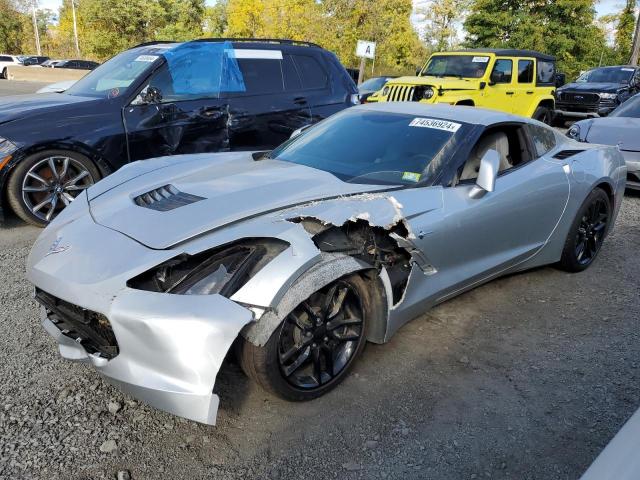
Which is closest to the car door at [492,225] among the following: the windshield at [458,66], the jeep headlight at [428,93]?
the jeep headlight at [428,93]

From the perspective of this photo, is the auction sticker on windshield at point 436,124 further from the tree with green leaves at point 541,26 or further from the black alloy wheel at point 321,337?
the tree with green leaves at point 541,26

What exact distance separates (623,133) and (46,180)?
7.15m

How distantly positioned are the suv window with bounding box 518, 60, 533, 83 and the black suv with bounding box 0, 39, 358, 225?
6.79 meters

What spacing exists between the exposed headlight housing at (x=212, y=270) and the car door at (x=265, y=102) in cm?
386

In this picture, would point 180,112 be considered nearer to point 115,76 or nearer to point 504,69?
point 115,76

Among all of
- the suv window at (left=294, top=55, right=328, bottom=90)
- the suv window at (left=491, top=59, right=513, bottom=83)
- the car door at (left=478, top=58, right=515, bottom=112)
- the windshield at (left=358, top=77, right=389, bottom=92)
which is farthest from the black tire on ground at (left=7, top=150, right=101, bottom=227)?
the windshield at (left=358, top=77, right=389, bottom=92)

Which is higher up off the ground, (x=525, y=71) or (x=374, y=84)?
(x=525, y=71)

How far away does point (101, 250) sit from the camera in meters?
2.48

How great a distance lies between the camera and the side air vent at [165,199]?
2.84 meters

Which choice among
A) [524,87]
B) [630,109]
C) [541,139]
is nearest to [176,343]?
[541,139]

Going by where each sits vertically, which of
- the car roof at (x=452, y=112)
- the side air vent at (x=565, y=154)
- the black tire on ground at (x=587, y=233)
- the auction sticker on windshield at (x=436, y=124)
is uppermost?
the car roof at (x=452, y=112)

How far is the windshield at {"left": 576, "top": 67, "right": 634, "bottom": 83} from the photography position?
51.9ft

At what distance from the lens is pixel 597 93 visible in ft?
47.6

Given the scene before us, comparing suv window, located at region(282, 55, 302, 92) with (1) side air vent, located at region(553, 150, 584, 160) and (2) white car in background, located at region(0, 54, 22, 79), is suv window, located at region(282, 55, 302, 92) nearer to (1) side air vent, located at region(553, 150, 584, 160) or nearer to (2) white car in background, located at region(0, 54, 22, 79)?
(1) side air vent, located at region(553, 150, 584, 160)
